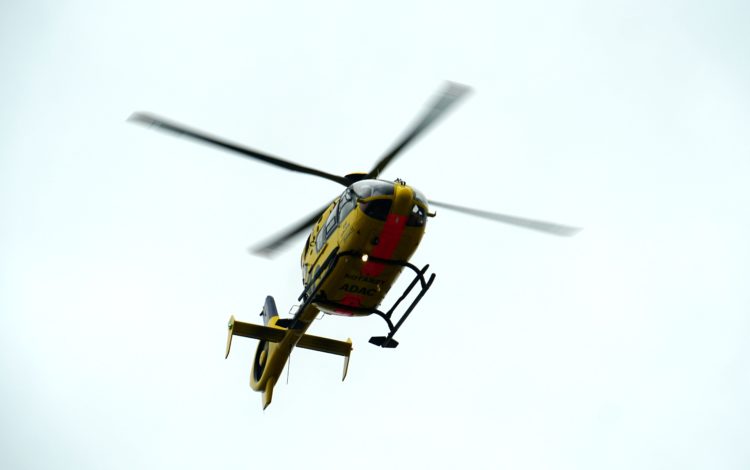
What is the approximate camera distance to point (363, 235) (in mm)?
16281

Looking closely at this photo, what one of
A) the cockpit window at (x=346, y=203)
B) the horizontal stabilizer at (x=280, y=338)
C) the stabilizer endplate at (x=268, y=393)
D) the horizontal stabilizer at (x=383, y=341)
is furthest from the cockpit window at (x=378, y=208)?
the stabilizer endplate at (x=268, y=393)

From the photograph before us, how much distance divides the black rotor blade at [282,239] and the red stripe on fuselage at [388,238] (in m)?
2.56

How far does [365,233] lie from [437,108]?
339 cm

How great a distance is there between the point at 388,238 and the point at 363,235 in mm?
559

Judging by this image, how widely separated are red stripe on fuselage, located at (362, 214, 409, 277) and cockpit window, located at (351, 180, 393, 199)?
0.52 m

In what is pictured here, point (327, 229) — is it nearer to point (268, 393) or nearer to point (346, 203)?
point (346, 203)

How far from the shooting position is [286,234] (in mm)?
18781

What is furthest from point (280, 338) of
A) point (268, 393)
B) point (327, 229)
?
point (327, 229)

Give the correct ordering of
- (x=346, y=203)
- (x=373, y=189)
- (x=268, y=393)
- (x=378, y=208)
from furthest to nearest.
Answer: (x=268, y=393)
(x=346, y=203)
(x=373, y=189)
(x=378, y=208)

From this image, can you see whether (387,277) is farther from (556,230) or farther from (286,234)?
(556,230)

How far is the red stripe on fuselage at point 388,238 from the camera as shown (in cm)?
1619

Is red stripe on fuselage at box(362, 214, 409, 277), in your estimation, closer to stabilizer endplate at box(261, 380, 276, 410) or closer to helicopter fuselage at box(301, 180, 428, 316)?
helicopter fuselage at box(301, 180, 428, 316)

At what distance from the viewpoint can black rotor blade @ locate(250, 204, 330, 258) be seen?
18297 millimetres

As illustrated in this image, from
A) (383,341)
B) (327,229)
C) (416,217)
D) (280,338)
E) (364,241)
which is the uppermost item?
(416,217)
